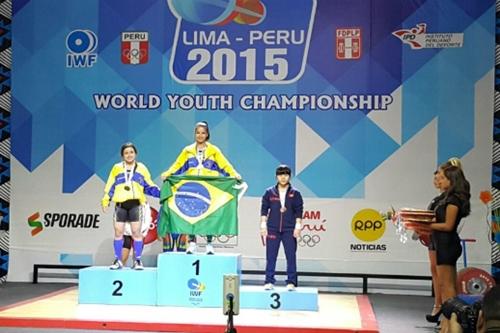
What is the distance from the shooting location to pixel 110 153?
32.3 ft

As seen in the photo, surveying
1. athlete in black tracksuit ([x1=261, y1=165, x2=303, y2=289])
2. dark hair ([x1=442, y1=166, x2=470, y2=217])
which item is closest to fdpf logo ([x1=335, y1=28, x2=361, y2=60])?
athlete in black tracksuit ([x1=261, y1=165, x2=303, y2=289])

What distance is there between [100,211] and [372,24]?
15.8ft

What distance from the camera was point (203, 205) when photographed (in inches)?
308

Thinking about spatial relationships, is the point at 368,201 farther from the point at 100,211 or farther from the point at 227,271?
the point at 100,211

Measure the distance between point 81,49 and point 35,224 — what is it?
2724 mm

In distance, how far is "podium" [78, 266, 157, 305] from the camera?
24.9 feet

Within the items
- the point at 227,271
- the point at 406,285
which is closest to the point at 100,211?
the point at 227,271

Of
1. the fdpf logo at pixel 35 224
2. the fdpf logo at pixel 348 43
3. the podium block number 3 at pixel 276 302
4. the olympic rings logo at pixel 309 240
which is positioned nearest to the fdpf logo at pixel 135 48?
the fdpf logo at pixel 35 224

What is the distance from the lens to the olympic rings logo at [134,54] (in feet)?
32.3

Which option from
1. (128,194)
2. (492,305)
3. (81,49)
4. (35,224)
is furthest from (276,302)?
(492,305)

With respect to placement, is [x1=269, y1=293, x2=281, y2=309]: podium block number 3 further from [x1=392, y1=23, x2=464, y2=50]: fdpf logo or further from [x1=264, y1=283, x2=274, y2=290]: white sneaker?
[x1=392, y1=23, x2=464, y2=50]: fdpf logo

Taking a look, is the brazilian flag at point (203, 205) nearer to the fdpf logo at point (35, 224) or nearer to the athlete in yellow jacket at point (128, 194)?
the athlete in yellow jacket at point (128, 194)

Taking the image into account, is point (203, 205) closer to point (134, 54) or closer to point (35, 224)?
point (134, 54)

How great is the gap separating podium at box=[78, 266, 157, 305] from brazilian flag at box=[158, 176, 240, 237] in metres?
0.69
